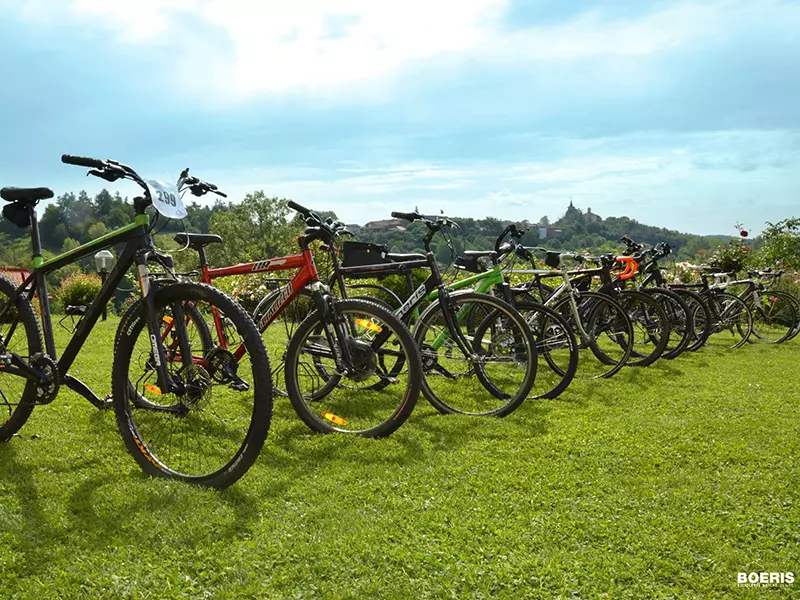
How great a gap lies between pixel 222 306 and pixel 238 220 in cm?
5177

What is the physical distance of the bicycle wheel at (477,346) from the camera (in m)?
3.86

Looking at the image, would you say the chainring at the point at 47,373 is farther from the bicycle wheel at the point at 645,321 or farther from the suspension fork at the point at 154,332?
the bicycle wheel at the point at 645,321

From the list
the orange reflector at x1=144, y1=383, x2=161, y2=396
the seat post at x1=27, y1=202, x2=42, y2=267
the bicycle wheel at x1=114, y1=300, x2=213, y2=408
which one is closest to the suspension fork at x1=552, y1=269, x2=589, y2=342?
the bicycle wheel at x1=114, y1=300, x2=213, y2=408

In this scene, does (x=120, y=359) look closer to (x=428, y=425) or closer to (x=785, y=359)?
(x=428, y=425)

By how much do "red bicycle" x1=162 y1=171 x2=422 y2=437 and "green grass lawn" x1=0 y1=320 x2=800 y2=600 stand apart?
0.74 feet

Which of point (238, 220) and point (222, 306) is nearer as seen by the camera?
point (222, 306)

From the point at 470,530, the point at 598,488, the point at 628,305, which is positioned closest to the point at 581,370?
the point at 628,305

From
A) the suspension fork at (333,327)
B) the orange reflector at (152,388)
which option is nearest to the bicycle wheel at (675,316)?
the suspension fork at (333,327)

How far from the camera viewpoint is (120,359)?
110 inches

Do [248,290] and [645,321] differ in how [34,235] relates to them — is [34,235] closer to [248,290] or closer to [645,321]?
[645,321]

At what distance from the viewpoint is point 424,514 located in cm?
243

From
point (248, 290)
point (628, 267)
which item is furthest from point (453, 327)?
point (248, 290)

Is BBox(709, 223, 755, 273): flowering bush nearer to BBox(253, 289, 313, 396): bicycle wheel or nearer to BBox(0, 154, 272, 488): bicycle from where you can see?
BBox(253, 289, 313, 396): bicycle wheel

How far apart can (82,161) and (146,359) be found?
0.93m
